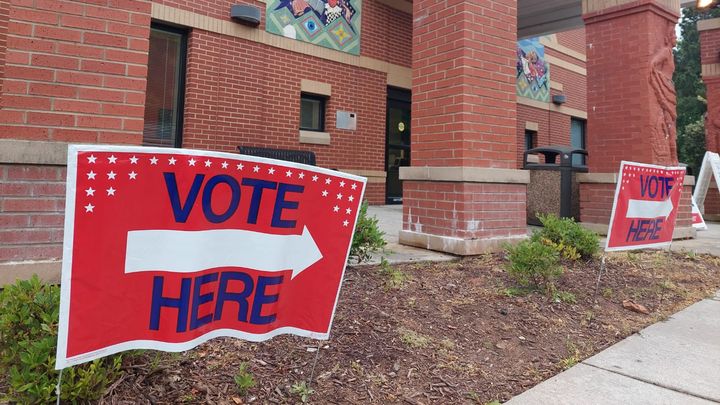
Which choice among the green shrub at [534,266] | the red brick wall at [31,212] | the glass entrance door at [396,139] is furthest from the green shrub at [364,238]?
the glass entrance door at [396,139]

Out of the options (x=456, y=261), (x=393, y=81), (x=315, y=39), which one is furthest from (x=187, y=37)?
(x=456, y=261)

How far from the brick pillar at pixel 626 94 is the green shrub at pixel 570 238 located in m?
2.48

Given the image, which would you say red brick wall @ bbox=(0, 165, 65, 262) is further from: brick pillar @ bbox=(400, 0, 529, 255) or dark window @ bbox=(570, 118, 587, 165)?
dark window @ bbox=(570, 118, 587, 165)

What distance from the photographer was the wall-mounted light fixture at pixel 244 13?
8141 mm

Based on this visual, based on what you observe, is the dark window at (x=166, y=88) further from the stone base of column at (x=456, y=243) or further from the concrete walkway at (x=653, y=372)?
the concrete walkway at (x=653, y=372)

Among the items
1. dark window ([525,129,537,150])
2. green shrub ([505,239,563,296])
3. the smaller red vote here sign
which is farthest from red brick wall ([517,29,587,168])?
green shrub ([505,239,563,296])

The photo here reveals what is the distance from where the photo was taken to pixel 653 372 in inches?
98.7

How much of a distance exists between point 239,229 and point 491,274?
2900mm

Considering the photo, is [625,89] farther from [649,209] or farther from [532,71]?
[532,71]

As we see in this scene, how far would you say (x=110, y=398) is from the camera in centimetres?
180

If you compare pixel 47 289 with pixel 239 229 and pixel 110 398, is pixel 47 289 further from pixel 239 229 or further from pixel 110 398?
pixel 239 229

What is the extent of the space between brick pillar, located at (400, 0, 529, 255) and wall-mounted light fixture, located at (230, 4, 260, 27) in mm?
4215

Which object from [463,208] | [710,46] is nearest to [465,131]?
[463,208]

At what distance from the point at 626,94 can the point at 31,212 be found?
7.51 metres
